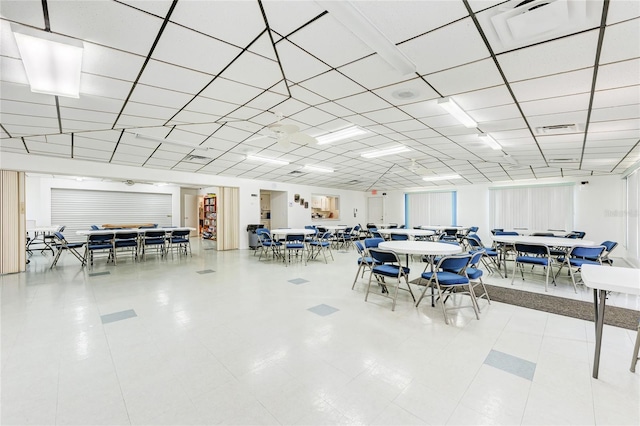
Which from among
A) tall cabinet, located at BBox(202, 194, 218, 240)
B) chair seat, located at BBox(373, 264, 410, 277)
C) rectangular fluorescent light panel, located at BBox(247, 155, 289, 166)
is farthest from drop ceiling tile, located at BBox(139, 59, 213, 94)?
tall cabinet, located at BBox(202, 194, 218, 240)

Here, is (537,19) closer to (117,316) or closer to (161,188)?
(117,316)

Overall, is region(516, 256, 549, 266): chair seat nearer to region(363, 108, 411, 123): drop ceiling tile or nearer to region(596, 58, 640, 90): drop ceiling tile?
region(596, 58, 640, 90): drop ceiling tile

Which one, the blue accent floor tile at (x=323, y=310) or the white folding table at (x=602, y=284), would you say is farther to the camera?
the blue accent floor tile at (x=323, y=310)

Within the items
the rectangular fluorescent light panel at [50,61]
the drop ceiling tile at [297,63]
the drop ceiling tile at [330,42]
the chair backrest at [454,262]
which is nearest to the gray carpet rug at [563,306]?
the chair backrest at [454,262]

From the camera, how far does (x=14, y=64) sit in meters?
2.46

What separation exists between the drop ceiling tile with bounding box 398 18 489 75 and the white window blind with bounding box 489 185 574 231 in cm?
953

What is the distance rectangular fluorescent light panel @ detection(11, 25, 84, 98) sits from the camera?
2.09 m

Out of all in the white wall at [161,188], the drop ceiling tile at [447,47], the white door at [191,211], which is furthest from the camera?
the white door at [191,211]

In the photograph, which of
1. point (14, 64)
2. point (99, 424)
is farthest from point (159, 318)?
point (14, 64)

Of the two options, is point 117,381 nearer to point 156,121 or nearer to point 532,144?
point 156,121

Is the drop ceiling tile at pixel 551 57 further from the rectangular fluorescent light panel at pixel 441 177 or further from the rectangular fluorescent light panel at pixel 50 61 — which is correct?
the rectangular fluorescent light panel at pixel 441 177

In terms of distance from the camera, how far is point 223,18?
2.00m

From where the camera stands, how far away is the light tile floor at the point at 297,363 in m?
1.67

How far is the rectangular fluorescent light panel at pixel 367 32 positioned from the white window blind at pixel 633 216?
765cm
